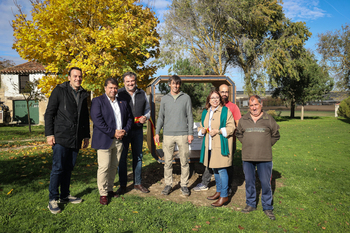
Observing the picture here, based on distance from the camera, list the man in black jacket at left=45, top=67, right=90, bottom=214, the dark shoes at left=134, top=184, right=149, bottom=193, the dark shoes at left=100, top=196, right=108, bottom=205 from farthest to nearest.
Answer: the dark shoes at left=134, top=184, right=149, bottom=193 → the dark shoes at left=100, top=196, right=108, bottom=205 → the man in black jacket at left=45, top=67, right=90, bottom=214

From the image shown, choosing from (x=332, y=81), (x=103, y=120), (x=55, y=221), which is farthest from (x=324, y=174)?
(x=332, y=81)

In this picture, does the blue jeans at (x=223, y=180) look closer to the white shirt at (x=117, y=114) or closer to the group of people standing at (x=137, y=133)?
the group of people standing at (x=137, y=133)

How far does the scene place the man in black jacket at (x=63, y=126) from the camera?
11.8 feet

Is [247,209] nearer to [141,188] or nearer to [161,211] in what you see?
[161,211]

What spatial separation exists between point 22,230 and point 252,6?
24776 millimetres

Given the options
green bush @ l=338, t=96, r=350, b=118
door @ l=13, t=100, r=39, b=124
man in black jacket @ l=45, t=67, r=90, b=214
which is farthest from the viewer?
door @ l=13, t=100, r=39, b=124

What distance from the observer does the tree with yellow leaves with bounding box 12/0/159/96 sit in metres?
8.53

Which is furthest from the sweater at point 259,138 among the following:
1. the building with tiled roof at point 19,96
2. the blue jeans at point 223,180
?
the building with tiled roof at point 19,96

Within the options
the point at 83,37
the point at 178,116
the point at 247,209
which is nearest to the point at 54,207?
the point at 178,116

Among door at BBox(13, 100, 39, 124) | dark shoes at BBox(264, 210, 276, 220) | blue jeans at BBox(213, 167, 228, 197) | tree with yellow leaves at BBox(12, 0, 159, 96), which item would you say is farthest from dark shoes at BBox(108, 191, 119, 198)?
door at BBox(13, 100, 39, 124)

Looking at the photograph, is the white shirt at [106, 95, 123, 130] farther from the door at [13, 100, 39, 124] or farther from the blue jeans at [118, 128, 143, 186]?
the door at [13, 100, 39, 124]

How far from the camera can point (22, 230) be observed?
3.20 meters

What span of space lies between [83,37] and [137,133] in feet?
20.7

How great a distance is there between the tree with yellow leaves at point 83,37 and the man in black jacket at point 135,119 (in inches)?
179
